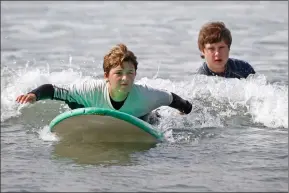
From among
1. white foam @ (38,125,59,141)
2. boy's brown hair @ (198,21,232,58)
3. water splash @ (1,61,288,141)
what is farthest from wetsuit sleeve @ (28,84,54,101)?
boy's brown hair @ (198,21,232,58)

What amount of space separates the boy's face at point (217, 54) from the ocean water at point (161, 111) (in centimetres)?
19

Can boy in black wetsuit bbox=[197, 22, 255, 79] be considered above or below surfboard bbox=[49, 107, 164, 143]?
above

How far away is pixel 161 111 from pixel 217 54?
3.71 feet

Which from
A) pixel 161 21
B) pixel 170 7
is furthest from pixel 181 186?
pixel 170 7

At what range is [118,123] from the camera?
741 cm

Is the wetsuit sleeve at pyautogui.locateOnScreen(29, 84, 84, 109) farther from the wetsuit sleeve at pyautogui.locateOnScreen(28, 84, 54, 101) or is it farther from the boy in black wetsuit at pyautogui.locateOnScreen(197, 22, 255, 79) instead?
the boy in black wetsuit at pyautogui.locateOnScreen(197, 22, 255, 79)

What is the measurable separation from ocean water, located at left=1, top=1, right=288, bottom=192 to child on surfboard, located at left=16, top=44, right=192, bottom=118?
42 centimetres

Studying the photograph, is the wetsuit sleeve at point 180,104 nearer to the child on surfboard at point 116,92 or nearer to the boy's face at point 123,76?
the child on surfboard at point 116,92

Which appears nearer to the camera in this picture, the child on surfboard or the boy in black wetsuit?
the child on surfboard

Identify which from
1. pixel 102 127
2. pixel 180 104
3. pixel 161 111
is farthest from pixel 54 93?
pixel 161 111

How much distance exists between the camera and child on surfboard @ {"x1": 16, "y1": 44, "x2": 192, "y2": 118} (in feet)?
24.8

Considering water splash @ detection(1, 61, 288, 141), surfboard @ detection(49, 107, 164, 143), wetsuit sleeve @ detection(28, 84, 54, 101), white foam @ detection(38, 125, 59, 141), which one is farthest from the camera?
water splash @ detection(1, 61, 288, 141)

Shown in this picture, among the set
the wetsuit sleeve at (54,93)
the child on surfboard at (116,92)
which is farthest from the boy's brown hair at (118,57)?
the wetsuit sleeve at (54,93)

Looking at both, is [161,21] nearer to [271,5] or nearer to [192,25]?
[192,25]
